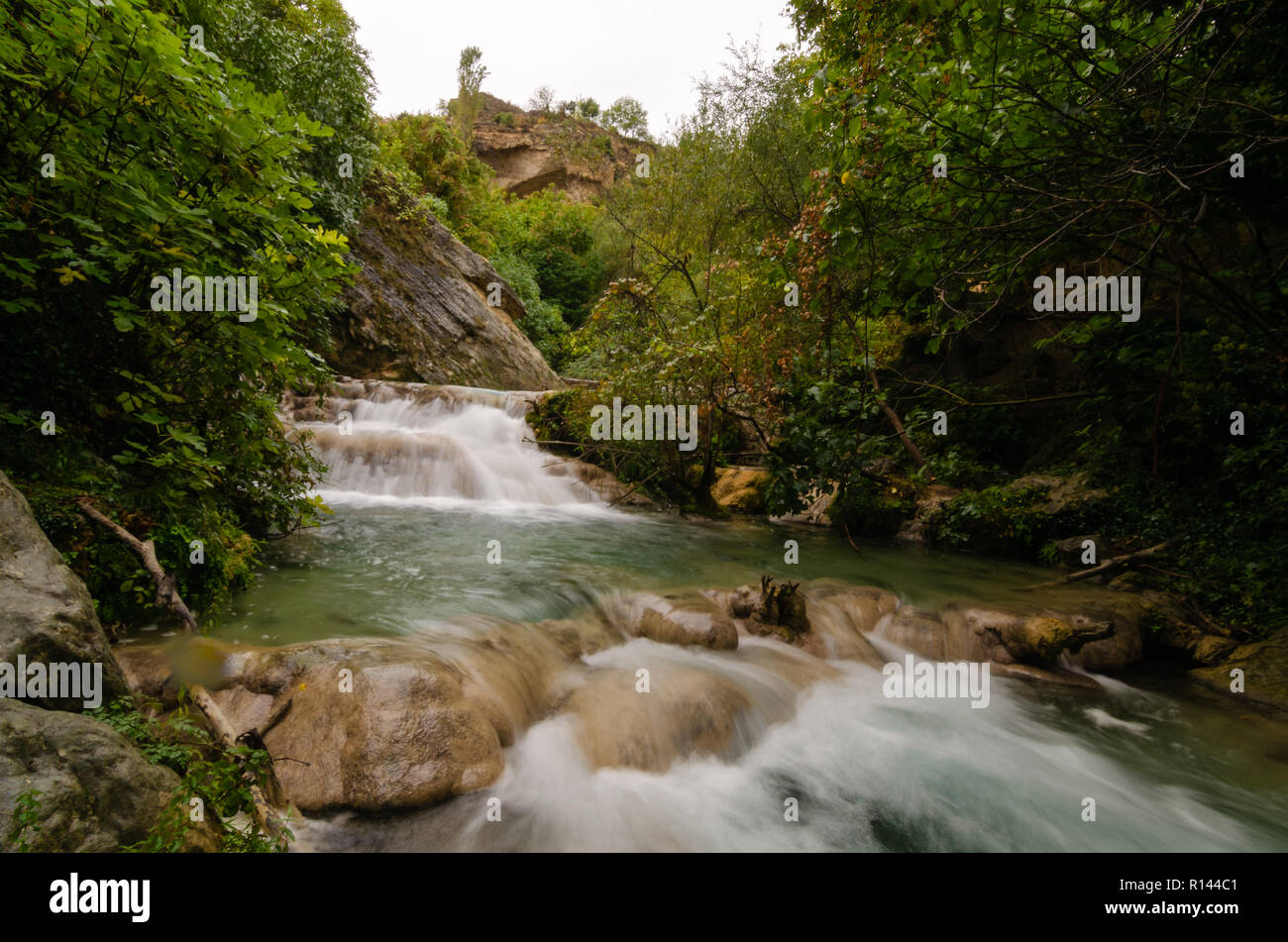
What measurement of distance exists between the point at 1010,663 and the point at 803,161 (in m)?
11.8

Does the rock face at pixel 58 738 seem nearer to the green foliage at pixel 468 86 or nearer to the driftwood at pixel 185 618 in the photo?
the driftwood at pixel 185 618

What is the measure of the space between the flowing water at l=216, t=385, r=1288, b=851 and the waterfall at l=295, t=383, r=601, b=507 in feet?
11.8

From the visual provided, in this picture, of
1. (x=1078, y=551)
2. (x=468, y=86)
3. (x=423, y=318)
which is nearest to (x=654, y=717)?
(x=1078, y=551)

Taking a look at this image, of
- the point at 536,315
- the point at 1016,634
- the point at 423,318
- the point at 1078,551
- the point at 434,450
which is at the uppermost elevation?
the point at 536,315

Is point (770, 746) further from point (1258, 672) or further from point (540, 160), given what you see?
point (540, 160)

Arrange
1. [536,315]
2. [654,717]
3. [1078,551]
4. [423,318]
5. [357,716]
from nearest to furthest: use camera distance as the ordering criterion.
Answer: [357,716] < [654,717] < [1078,551] < [423,318] < [536,315]

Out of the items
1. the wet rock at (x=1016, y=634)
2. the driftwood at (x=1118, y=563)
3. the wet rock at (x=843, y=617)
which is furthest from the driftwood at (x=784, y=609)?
the driftwood at (x=1118, y=563)

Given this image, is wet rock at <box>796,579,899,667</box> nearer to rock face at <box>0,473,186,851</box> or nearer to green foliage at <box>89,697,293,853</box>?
green foliage at <box>89,697,293,853</box>

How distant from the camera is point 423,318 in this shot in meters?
16.5

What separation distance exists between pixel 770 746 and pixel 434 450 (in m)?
9.32

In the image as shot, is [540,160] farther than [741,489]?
Yes

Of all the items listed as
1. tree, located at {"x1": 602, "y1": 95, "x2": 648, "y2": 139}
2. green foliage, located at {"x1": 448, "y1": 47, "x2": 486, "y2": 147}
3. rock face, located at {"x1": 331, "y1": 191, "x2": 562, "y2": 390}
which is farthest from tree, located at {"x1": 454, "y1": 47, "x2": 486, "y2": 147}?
rock face, located at {"x1": 331, "y1": 191, "x2": 562, "y2": 390}

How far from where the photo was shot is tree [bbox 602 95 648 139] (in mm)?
40838
